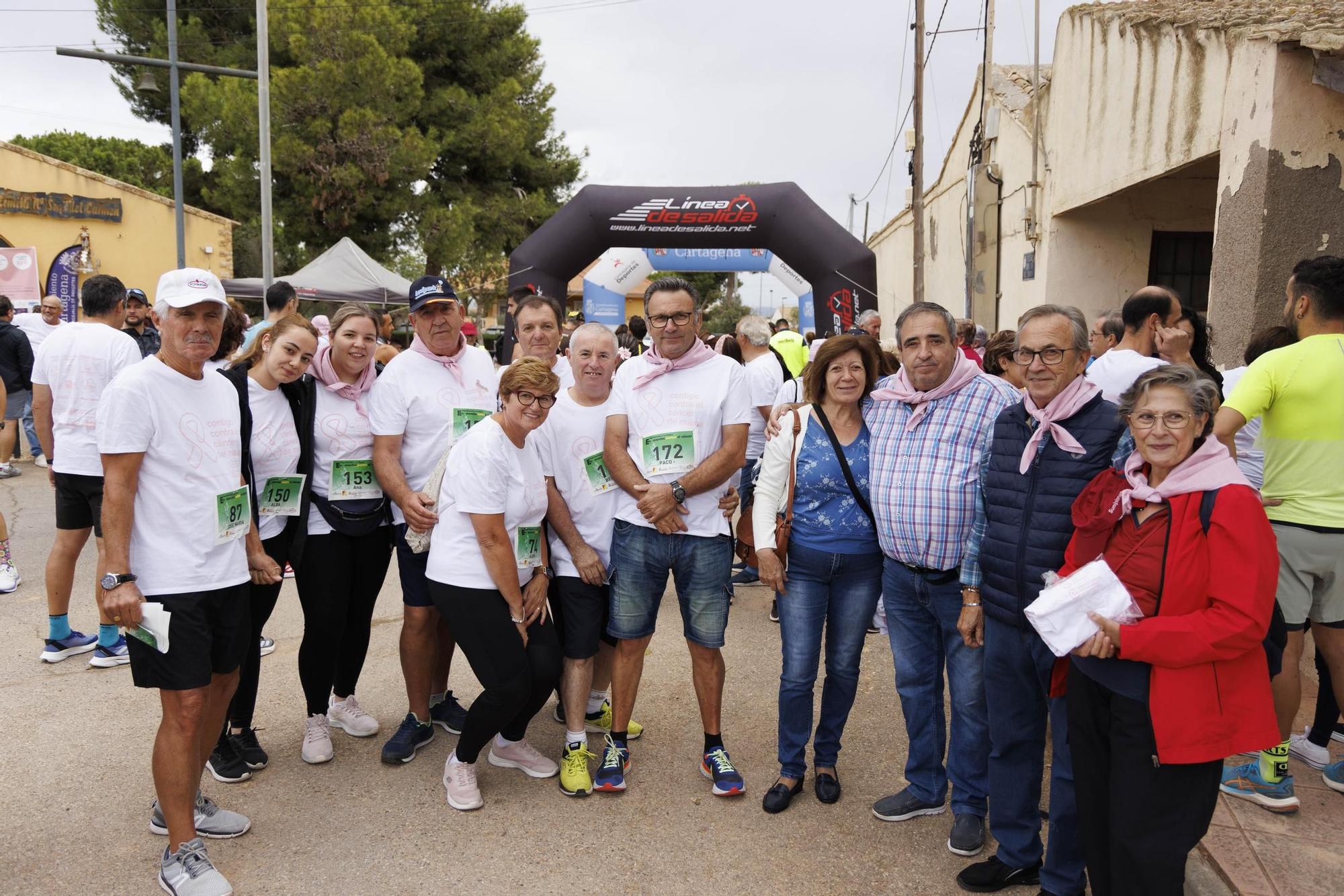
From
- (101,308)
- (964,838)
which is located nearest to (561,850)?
(964,838)

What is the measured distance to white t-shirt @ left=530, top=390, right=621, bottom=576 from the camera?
12.1ft

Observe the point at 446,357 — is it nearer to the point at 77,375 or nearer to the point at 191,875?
the point at 191,875

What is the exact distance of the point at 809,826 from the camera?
338 cm

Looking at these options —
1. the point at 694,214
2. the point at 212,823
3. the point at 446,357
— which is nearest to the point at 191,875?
the point at 212,823

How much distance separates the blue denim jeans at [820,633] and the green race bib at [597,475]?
78cm

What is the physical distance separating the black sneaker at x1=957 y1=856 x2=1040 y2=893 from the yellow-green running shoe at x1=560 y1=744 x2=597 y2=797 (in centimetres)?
145

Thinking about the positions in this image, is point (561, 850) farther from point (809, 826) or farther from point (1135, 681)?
point (1135, 681)

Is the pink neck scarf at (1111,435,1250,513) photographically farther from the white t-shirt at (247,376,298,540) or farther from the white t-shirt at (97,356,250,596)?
the white t-shirt at (247,376,298,540)

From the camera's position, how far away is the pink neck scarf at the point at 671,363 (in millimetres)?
3586

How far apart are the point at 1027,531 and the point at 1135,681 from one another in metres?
0.55

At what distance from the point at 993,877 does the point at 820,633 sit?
3.24ft

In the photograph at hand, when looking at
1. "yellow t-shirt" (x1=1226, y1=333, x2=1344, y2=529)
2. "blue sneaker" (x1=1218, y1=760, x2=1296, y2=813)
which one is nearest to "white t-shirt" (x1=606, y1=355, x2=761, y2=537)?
"yellow t-shirt" (x1=1226, y1=333, x2=1344, y2=529)

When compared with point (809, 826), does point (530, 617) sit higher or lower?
higher

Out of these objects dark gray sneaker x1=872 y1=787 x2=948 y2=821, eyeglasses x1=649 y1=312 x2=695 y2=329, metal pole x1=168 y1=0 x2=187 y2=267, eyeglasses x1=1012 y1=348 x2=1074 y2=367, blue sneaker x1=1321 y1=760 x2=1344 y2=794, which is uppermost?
metal pole x1=168 y1=0 x2=187 y2=267
